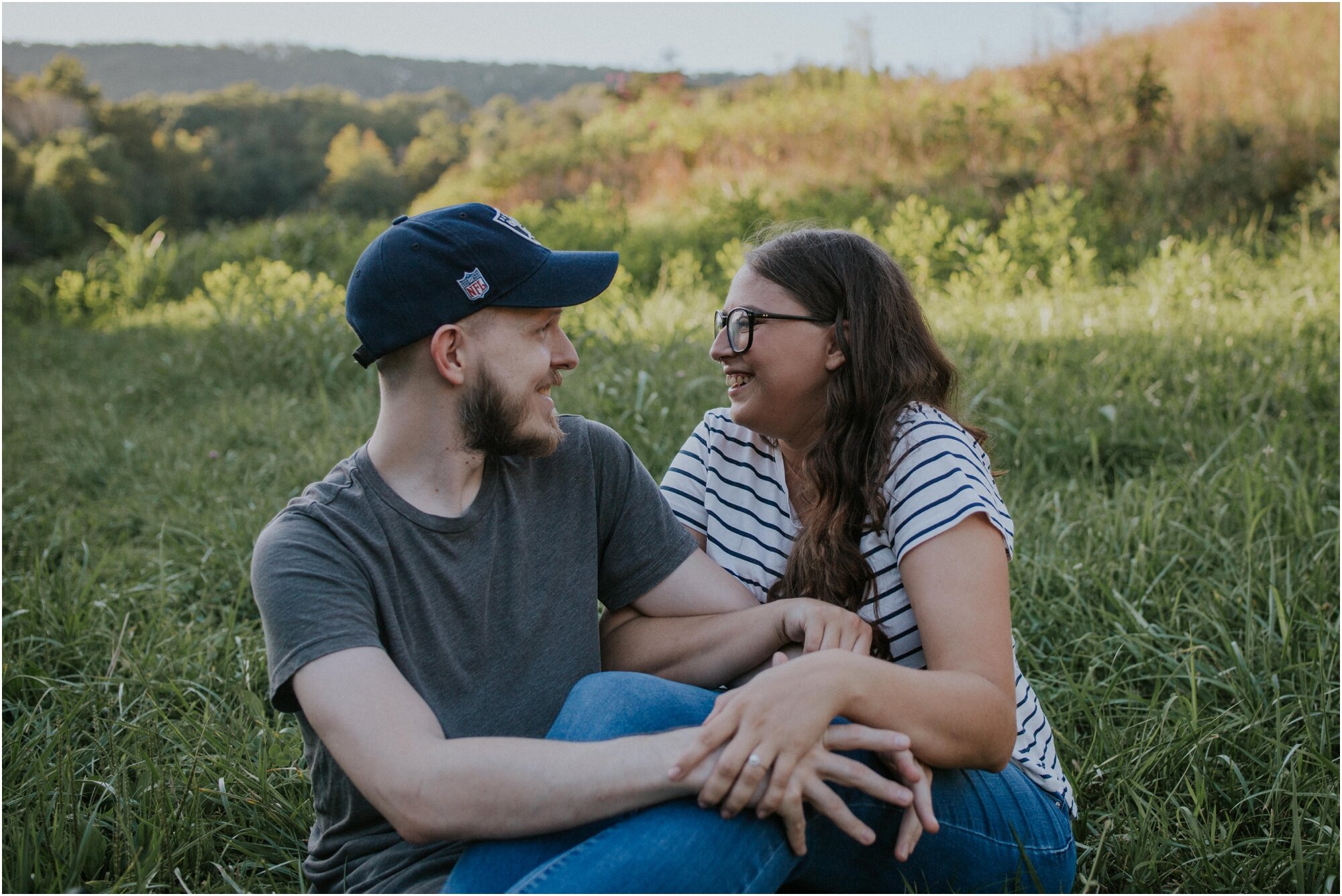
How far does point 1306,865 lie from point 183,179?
27124 mm

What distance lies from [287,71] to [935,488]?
43.8 meters

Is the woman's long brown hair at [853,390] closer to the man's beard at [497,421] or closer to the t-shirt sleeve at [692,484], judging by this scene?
the t-shirt sleeve at [692,484]

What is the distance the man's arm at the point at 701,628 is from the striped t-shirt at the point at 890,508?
96 millimetres

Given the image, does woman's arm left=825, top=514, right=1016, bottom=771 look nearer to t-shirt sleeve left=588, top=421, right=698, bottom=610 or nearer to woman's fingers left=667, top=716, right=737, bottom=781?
woman's fingers left=667, top=716, right=737, bottom=781

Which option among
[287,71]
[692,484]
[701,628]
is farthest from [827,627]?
[287,71]

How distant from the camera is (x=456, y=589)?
5.50 feet

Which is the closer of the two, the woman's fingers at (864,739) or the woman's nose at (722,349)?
the woman's fingers at (864,739)


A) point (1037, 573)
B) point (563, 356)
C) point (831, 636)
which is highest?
point (563, 356)

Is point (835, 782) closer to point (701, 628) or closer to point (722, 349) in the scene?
point (701, 628)

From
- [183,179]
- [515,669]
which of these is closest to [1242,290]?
Answer: [515,669]

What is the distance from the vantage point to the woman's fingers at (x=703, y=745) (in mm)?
1404

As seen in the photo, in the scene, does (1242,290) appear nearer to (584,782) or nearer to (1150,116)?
(1150,116)

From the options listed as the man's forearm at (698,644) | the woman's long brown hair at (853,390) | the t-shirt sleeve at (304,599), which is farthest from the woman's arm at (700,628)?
the t-shirt sleeve at (304,599)

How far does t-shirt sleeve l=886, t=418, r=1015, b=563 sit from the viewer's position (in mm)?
1651
